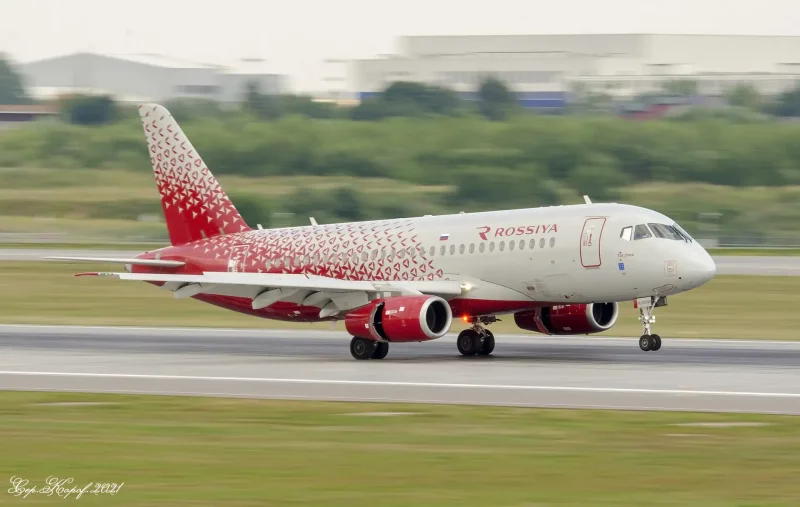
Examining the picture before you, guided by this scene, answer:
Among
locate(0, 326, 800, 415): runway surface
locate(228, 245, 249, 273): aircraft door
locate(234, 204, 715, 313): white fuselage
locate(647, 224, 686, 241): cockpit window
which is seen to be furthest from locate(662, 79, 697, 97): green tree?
locate(647, 224, 686, 241): cockpit window

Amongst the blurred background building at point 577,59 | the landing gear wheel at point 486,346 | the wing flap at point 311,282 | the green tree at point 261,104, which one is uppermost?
the blurred background building at point 577,59

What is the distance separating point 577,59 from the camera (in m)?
188

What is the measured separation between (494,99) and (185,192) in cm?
10074

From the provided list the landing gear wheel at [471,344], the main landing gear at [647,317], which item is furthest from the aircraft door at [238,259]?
the main landing gear at [647,317]

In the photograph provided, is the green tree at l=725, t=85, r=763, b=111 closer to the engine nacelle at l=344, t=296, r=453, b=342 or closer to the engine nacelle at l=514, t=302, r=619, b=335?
the engine nacelle at l=514, t=302, r=619, b=335

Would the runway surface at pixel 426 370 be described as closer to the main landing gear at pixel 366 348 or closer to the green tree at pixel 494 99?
the main landing gear at pixel 366 348

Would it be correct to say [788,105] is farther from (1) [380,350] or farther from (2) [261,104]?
(1) [380,350]

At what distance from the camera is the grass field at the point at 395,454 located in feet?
58.5

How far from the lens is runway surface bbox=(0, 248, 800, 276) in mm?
73000

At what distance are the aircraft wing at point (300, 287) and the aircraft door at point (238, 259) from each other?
1632 mm

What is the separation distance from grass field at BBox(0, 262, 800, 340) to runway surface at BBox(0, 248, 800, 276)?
2.95 meters

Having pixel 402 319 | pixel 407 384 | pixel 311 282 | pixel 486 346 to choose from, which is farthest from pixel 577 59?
pixel 407 384

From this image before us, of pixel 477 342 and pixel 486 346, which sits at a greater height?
pixel 477 342

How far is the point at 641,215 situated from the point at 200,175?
15.3m
